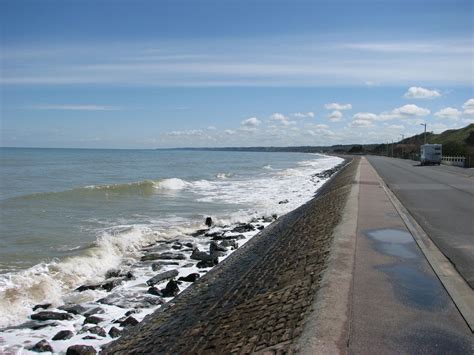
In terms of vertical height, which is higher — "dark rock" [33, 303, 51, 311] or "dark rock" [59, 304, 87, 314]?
"dark rock" [59, 304, 87, 314]

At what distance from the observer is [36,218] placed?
1886cm

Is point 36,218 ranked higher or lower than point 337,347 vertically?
lower

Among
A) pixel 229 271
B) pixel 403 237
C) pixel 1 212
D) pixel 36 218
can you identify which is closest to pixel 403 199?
pixel 403 237

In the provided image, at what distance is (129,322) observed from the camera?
7668 mm

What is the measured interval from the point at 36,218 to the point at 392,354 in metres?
17.7

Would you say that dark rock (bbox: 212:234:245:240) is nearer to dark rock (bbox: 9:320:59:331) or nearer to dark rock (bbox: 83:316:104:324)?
dark rock (bbox: 83:316:104:324)

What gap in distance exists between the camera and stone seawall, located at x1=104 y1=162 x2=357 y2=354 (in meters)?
5.09

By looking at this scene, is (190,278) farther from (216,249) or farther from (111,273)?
(216,249)

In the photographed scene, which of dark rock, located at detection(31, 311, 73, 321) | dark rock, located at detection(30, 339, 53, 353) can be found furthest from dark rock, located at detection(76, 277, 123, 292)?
dark rock, located at detection(30, 339, 53, 353)

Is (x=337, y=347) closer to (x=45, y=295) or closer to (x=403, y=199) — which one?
(x=45, y=295)

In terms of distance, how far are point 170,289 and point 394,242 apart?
4.68m

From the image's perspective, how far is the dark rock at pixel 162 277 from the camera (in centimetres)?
1013

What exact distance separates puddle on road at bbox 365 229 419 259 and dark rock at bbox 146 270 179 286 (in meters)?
4.57

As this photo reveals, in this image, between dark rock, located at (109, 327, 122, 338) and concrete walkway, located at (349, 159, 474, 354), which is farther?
dark rock, located at (109, 327, 122, 338)
